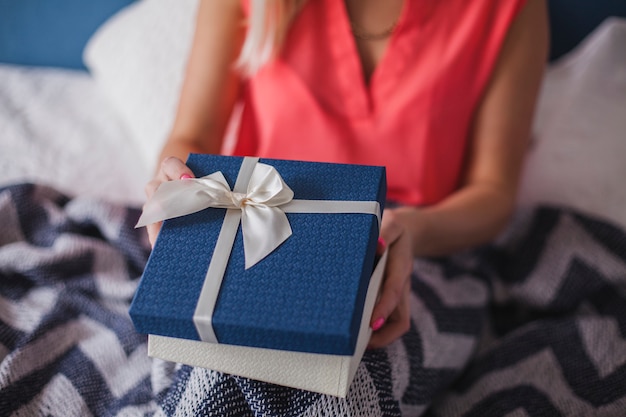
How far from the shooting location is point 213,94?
0.86 meters

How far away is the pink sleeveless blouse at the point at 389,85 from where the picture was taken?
83cm

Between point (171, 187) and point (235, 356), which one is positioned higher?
point (171, 187)

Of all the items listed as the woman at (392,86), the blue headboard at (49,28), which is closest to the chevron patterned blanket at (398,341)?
the woman at (392,86)

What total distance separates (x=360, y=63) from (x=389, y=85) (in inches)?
2.0

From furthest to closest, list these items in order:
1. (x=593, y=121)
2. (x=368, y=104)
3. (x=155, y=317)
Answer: (x=593, y=121), (x=368, y=104), (x=155, y=317)

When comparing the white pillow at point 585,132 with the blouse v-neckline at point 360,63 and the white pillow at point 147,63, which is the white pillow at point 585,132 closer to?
the blouse v-neckline at point 360,63

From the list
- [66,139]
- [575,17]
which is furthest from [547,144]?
[66,139]

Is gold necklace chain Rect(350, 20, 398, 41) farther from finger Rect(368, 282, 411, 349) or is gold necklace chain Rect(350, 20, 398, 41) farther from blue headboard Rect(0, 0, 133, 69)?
blue headboard Rect(0, 0, 133, 69)

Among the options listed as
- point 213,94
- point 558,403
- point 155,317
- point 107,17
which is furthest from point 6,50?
point 558,403

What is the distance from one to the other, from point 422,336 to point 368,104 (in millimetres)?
317

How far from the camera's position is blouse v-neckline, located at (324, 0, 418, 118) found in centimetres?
83

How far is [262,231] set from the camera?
52cm

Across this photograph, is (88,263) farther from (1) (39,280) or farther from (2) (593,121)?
(2) (593,121)

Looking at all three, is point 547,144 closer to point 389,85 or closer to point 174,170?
point 389,85
